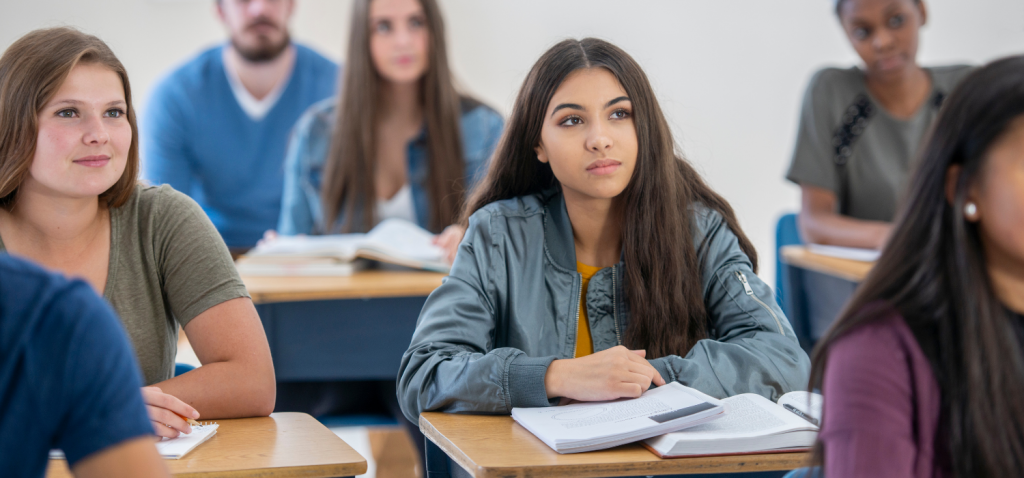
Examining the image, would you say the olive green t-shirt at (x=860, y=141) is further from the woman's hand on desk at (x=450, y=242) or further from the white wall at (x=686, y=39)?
the white wall at (x=686, y=39)

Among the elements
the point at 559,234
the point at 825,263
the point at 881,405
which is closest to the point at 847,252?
the point at 825,263

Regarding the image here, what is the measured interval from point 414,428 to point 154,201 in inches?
41.6

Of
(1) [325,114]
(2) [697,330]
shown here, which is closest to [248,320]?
(2) [697,330]

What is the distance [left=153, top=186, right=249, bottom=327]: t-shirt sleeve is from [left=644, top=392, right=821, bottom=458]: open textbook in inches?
32.1

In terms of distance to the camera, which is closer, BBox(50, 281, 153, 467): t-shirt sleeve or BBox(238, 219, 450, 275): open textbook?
BBox(50, 281, 153, 467): t-shirt sleeve

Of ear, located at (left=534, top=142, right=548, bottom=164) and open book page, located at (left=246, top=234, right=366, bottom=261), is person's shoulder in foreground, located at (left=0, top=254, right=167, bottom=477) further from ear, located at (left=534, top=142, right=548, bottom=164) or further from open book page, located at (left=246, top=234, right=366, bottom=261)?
open book page, located at (left=246, top=234, right=366, bottom=261)

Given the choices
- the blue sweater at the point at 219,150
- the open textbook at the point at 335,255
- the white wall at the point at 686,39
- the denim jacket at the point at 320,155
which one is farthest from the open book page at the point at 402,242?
the white wall at the point at 686,39

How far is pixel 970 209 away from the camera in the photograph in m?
0.89

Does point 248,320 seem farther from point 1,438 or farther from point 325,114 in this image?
point 325,114

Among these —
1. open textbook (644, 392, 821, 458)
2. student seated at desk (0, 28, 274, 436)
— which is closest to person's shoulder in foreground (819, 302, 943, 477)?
open textbook (644, 392, 821, 458)

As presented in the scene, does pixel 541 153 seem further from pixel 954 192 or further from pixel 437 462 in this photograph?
pixel 954 192

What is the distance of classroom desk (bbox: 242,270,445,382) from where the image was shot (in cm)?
225

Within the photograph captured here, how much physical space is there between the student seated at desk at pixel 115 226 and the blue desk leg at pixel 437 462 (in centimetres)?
30

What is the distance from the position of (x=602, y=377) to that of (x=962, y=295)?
0.58 m
